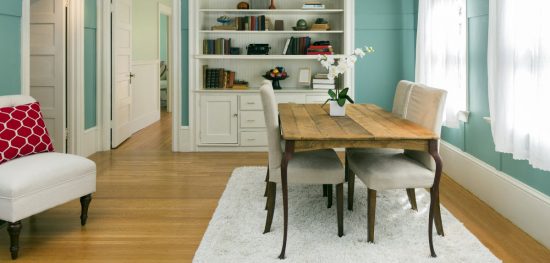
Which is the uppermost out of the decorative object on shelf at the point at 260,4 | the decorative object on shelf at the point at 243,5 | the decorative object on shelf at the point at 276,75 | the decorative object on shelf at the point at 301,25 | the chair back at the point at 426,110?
the decorative object on shelf at the point at 260,4

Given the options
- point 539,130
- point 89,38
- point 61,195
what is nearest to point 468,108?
point 539,130

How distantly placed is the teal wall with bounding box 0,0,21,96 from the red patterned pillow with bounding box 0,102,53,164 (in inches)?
26.4

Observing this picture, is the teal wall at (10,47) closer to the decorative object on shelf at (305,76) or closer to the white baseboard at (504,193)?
the decorative object on shelf at (305,76)

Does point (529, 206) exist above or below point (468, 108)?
below

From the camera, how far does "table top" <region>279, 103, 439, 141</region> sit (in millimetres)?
2986

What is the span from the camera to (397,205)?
3.97 meters

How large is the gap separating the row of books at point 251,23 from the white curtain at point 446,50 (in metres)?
1.88

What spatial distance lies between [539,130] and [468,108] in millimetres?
1478

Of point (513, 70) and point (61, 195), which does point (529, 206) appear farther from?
point (61, 195)

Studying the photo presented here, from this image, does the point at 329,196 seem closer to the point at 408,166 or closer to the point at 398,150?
the point at 398,150

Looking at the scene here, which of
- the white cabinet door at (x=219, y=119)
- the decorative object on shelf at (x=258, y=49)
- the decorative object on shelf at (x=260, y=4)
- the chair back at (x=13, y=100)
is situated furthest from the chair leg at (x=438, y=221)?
the decorative object on shelf at (x=260, y=4)

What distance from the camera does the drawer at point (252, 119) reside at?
6.41 meters

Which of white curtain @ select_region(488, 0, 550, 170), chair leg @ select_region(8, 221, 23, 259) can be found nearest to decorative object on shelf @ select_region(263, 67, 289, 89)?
white curtain @ select_region(488, 0, 550, 170)

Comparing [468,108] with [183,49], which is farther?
[183,49]
